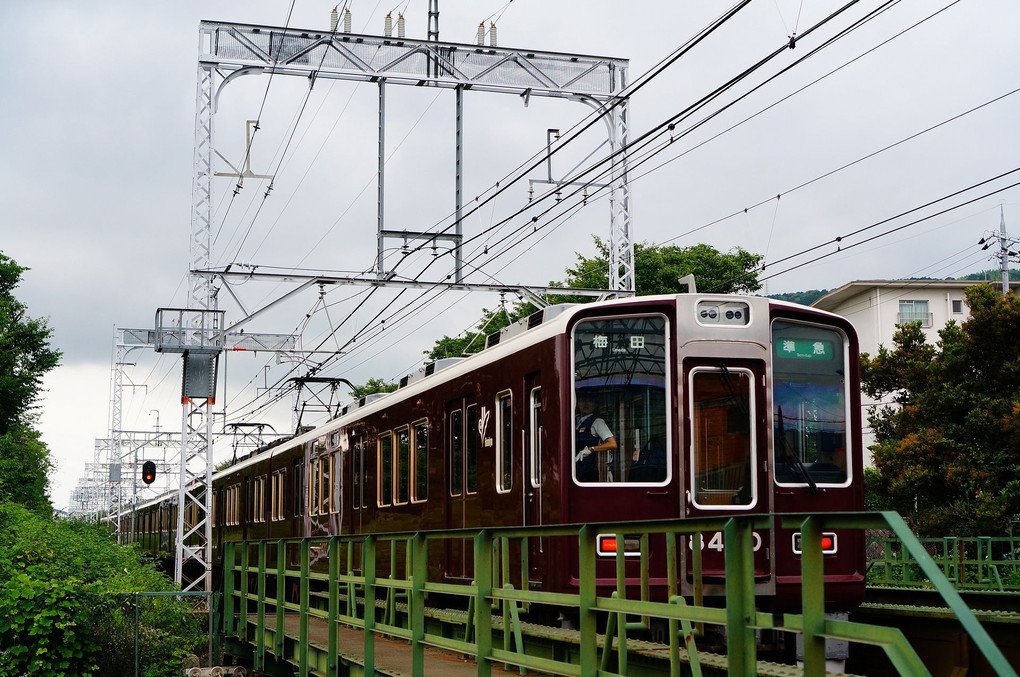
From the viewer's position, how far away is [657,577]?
32.4 feet

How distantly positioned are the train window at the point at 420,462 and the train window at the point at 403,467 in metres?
0.25

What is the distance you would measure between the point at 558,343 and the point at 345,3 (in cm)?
1183

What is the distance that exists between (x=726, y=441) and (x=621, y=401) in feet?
2.91

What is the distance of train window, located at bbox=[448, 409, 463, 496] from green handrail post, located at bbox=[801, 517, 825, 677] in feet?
26.1

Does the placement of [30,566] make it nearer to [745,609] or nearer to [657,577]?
[657,577]

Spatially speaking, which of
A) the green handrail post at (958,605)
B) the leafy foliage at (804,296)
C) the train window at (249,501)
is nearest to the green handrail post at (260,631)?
the green handrail post at (958,605)

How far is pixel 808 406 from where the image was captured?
10320 millimetres

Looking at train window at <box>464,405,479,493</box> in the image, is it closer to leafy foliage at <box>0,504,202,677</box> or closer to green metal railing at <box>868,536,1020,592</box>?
green metal railing at <box>868,536,1020,592</box>

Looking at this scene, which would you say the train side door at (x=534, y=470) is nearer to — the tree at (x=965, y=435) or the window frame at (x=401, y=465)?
the window frame at (x=401, y=465)

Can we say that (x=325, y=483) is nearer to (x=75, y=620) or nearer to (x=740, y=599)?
(x=75, y=620)

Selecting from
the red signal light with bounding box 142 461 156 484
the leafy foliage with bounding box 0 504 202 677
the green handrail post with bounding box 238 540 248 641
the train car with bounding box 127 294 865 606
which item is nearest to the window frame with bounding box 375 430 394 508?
the green handrail post with bounding box 238 540 248 641

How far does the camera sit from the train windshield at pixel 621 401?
995cm

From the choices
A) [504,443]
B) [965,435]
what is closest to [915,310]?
[965,435]

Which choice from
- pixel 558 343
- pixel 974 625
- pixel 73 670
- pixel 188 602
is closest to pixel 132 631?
pixel 73 670
